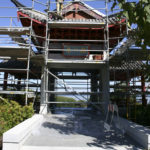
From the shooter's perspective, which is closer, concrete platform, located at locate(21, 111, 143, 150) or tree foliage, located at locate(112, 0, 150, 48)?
tree foliage, located at locate(112, 0, 150, 48)

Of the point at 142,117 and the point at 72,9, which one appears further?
the point at 72,9

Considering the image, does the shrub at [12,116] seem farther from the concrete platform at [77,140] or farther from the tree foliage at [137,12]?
the tree foliage at [137,12]

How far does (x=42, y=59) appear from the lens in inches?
400

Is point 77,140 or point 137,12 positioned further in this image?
point 77,140

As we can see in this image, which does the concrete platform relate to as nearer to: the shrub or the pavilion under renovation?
the shrub

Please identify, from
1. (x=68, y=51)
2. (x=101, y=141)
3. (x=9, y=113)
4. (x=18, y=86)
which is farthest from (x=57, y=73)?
(x=101, y=141)

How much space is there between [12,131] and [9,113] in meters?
2.27

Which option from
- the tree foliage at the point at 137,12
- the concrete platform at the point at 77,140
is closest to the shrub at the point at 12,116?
the concrete platform at the point at 77,140

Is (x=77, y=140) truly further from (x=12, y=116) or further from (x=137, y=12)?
(x=137, y=12)

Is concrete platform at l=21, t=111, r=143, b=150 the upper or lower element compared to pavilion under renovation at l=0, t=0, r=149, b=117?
lower

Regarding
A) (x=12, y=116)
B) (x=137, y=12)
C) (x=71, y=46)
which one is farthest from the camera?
(x=71, y=46)

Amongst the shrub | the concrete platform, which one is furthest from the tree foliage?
the shrub

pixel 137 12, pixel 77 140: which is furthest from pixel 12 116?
pixel 137 12

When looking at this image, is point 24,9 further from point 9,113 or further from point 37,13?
point 9,113
